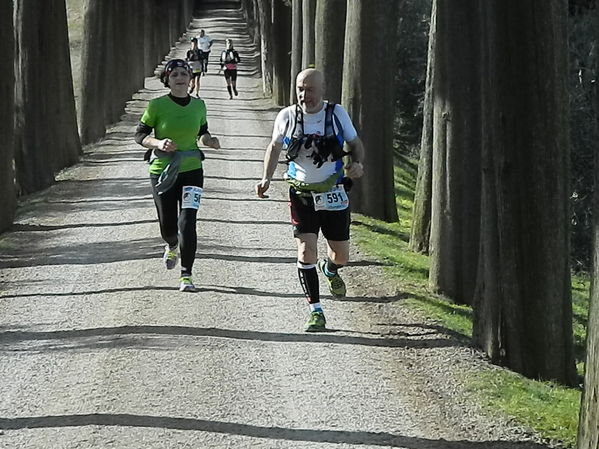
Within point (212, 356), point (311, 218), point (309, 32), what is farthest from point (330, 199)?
point (309, 32)

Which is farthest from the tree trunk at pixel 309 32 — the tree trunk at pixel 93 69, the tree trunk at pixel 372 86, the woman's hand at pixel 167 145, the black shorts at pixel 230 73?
the black shorts at pixel 230 73

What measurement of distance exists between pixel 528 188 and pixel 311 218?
5.70 feet

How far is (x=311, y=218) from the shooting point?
1004 centimetres

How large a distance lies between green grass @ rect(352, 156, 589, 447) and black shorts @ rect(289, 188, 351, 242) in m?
1.43

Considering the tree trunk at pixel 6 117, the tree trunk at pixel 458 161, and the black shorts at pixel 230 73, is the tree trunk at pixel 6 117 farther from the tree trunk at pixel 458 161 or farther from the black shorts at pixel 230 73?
the black shorts at pixel 230 73

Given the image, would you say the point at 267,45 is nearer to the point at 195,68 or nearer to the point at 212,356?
the point at 195,68

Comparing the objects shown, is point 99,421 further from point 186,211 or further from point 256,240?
point 256,240

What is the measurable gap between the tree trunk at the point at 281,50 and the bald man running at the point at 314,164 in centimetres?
2888

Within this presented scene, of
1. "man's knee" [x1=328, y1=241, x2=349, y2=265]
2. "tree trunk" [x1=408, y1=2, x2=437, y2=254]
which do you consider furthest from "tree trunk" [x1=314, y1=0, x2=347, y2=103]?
"man's knee" [x1=328, y1=241, x2=349, y2=265]

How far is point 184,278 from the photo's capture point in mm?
11953

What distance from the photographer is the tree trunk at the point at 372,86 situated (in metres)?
17.1

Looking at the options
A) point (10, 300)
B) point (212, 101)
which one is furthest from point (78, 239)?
point (212, 101)

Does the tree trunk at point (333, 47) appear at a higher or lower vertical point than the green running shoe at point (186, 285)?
higher

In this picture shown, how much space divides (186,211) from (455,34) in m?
3.23
